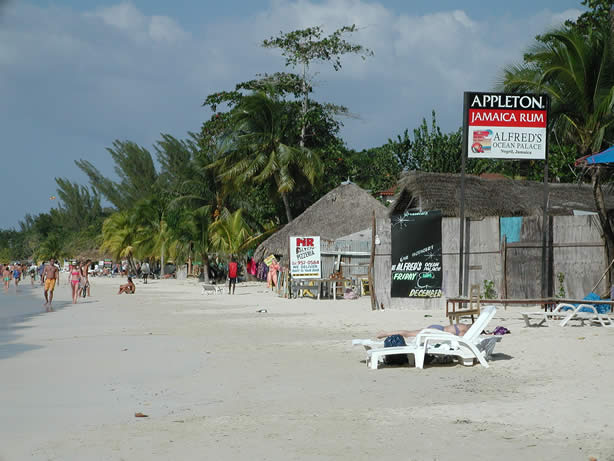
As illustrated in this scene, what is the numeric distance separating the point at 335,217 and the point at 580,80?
16074mm

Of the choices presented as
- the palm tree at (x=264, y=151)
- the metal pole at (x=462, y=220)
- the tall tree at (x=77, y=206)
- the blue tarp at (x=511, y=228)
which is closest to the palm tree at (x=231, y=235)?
the palm tree at (x=264, y=151)

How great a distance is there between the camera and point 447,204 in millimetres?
19531

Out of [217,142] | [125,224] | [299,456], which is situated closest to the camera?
[299,456]

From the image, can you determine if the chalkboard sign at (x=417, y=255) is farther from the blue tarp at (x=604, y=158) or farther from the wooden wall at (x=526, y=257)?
the blue tarp at (x=604, y=158)

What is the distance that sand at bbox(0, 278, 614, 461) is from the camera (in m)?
5.16

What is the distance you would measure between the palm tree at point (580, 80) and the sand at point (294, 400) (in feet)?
25.0

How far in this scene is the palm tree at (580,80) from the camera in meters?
17.8

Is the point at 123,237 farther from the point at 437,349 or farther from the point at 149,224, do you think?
the point at 437,349

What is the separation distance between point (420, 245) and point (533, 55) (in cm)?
604

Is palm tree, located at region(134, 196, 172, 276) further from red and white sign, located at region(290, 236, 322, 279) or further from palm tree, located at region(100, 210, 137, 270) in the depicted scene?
red and white sign, located at region(290, 236, 322, 279)

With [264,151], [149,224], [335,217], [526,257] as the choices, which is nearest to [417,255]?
[526,257]

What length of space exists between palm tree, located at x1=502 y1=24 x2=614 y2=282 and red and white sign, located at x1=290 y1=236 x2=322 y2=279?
8915mm

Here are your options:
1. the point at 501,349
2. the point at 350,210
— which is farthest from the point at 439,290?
the point at 350,210

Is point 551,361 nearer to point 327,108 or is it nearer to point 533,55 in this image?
point 533,55
